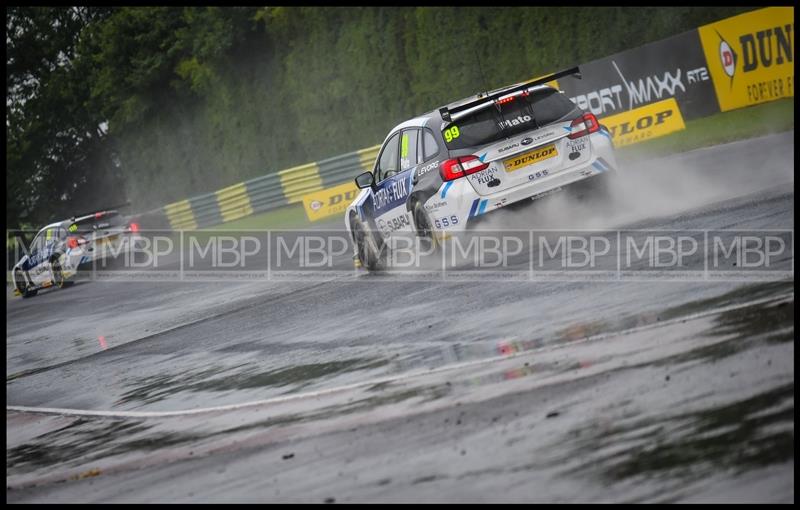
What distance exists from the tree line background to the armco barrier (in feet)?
7.47

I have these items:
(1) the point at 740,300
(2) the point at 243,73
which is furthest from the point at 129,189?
(1) the point at 740,300

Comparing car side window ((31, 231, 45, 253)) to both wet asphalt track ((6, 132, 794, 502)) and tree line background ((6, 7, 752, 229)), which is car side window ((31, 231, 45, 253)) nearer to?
tree line background ((6, 7, 752, 229))

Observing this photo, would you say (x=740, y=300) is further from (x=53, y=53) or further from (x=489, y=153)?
(x=53, y=53)

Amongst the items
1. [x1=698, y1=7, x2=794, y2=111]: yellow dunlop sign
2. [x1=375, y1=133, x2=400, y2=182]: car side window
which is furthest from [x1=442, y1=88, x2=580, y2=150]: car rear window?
[x1=698, y1=7, x2=794, y2=111]: yellow dunlop sign

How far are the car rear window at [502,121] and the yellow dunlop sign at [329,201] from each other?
17.9m

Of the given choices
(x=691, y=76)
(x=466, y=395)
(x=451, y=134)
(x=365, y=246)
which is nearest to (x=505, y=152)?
(x=451, y=134)

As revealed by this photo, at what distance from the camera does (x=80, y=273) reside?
29.5 meters

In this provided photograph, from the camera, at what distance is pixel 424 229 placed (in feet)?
46.5

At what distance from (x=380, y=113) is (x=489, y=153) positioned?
24879 millimetres

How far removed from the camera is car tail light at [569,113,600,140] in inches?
526

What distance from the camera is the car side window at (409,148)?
14141mm

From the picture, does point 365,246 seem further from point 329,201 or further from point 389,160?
point 329,201

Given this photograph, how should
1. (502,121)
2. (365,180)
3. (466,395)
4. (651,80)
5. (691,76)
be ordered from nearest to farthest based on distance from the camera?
(466,395) < (502,121) < (365,180) < (691,76) < (651,80)

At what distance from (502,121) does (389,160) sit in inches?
85.0
